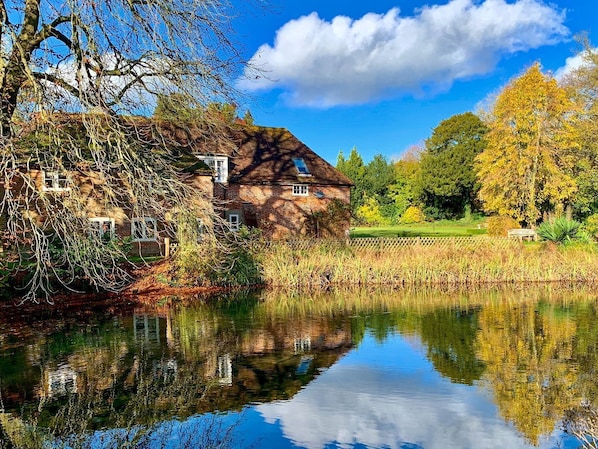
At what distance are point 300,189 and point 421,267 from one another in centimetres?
1211

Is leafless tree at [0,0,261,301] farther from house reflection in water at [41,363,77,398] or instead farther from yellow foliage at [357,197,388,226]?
yellow foliage at [357,197,388,226]

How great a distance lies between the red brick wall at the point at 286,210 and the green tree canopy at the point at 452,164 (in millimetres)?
20552

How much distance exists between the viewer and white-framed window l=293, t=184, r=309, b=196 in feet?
91.6

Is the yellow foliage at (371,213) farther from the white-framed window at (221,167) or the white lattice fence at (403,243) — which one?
the white lattice fence at (403,243)

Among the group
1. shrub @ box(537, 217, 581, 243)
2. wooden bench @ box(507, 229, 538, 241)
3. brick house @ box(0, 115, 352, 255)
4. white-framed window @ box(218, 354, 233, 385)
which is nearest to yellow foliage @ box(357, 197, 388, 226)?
brick house @ box(0, 115, 352, 255)

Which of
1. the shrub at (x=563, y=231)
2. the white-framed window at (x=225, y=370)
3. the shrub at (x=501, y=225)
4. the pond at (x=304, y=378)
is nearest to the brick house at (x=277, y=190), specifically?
the shrub at (x=501, y=225)

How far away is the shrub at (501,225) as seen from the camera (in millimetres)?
28812

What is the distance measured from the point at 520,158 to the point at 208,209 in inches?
1019

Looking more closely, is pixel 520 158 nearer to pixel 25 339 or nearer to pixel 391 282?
pixel 391 282

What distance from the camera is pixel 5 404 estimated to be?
6.43 metres

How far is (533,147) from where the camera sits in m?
29.5

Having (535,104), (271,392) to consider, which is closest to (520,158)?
(535,104)

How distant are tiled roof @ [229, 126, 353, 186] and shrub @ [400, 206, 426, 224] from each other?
21702mm

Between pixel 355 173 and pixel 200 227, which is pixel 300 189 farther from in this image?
pixel 355 173
